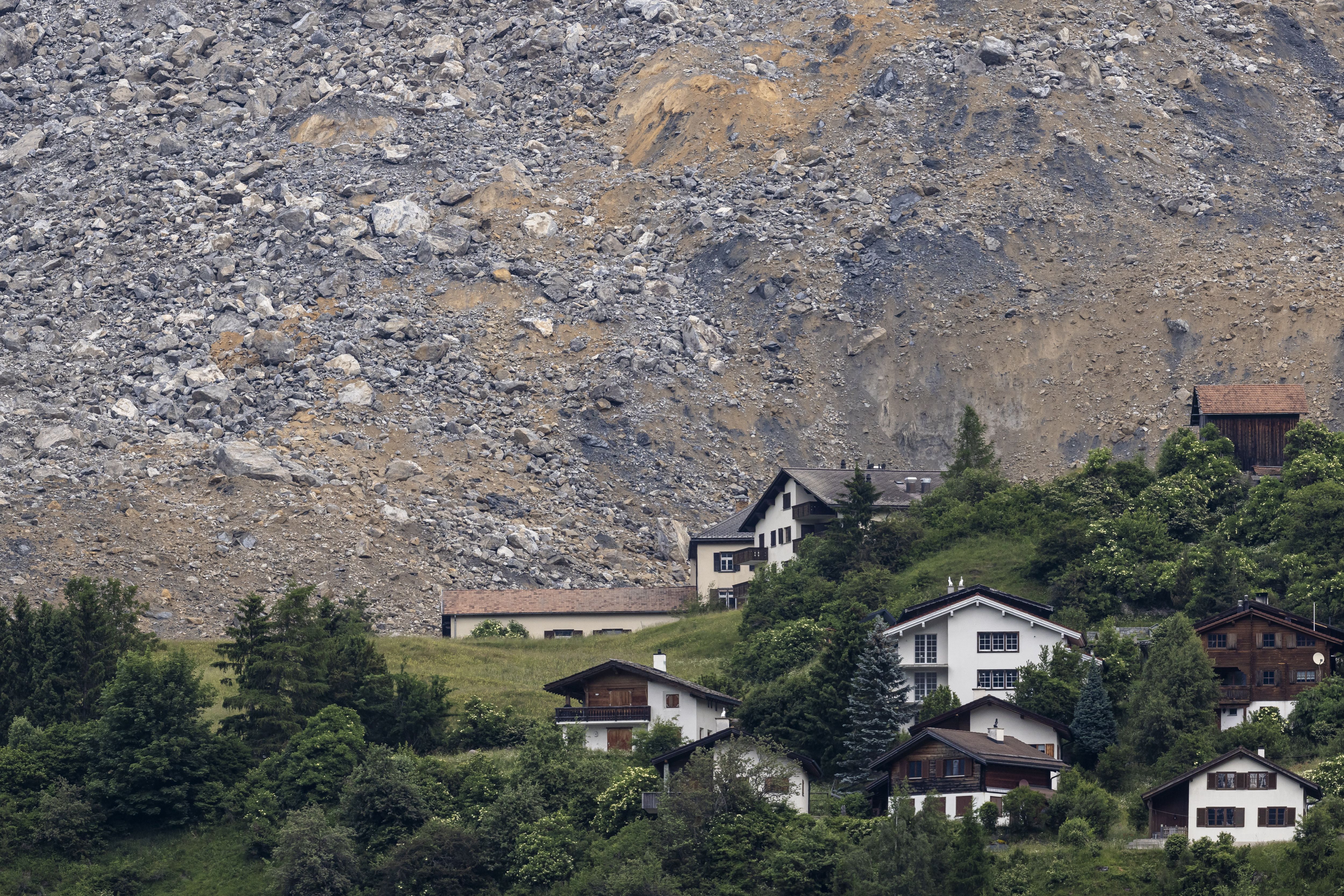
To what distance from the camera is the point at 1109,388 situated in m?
141

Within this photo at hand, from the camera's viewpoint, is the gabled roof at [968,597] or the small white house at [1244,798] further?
the gabled roof at [968,597]

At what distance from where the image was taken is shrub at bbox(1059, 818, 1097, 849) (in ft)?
236

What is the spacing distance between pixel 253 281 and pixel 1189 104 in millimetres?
69329

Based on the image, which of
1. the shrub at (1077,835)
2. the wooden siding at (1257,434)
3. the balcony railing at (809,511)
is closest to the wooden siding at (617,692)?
the shrub at (1077,835)

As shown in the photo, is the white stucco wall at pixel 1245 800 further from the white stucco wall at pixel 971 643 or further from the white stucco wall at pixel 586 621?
the white stucco wall at pixel 586 621

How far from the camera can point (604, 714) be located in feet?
283

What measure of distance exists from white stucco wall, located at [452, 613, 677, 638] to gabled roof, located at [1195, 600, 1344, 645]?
3729cm

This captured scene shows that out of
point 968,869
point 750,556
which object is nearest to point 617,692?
point 968,869

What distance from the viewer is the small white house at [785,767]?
77.7 meters

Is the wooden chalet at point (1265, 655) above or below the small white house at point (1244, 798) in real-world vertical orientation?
above

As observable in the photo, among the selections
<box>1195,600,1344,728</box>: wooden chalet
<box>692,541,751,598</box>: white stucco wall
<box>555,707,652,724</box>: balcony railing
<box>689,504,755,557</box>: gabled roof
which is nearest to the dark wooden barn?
<box>689,504,755,557</box>: gabled roof

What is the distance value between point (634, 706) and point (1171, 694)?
19.9m

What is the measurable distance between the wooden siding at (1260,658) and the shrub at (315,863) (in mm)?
31515

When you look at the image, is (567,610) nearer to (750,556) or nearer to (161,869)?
(750,556)
